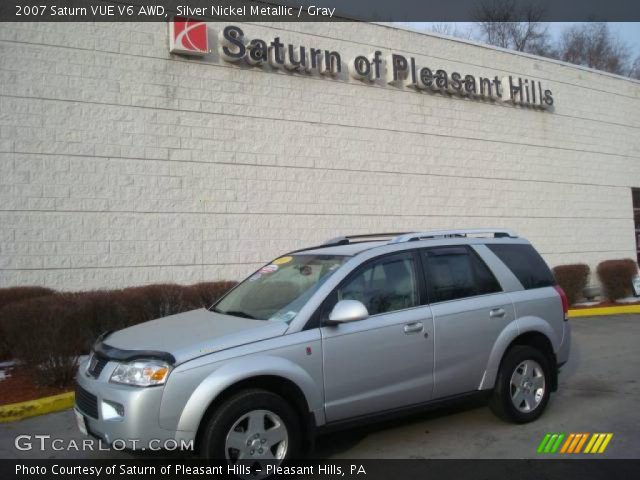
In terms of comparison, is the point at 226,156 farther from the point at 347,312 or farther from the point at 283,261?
the point at 347,312

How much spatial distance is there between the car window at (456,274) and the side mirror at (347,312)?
993mm

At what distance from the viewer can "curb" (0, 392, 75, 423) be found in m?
6.20

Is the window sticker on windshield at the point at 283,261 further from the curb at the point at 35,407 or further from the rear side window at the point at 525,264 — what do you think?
the curb at the point at 35,407

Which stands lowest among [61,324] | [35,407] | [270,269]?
[35,407]

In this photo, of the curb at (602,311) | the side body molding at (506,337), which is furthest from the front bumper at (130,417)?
the curb at (602,311)

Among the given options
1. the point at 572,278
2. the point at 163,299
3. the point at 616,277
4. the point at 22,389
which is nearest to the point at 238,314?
the point at 22,389

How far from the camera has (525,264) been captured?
607 cm

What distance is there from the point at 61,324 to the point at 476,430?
496 cm

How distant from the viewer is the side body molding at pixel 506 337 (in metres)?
5.37

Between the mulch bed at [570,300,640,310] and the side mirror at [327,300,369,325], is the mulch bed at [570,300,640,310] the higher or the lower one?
the lower one

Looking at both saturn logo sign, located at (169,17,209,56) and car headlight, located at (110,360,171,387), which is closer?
car headlight, located at (110,360,171,387)

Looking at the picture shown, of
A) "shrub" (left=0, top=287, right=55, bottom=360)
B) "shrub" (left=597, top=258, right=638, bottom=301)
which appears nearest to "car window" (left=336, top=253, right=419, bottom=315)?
"shrub" (left=0, top=287, right=55, bottom=360)

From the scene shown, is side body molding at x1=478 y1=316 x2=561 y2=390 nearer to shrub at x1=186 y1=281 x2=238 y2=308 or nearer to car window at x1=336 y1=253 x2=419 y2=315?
car window at x1=336 y1=253 x2=419 y2=315

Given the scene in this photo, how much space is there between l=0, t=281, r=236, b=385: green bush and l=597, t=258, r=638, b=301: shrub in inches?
478
